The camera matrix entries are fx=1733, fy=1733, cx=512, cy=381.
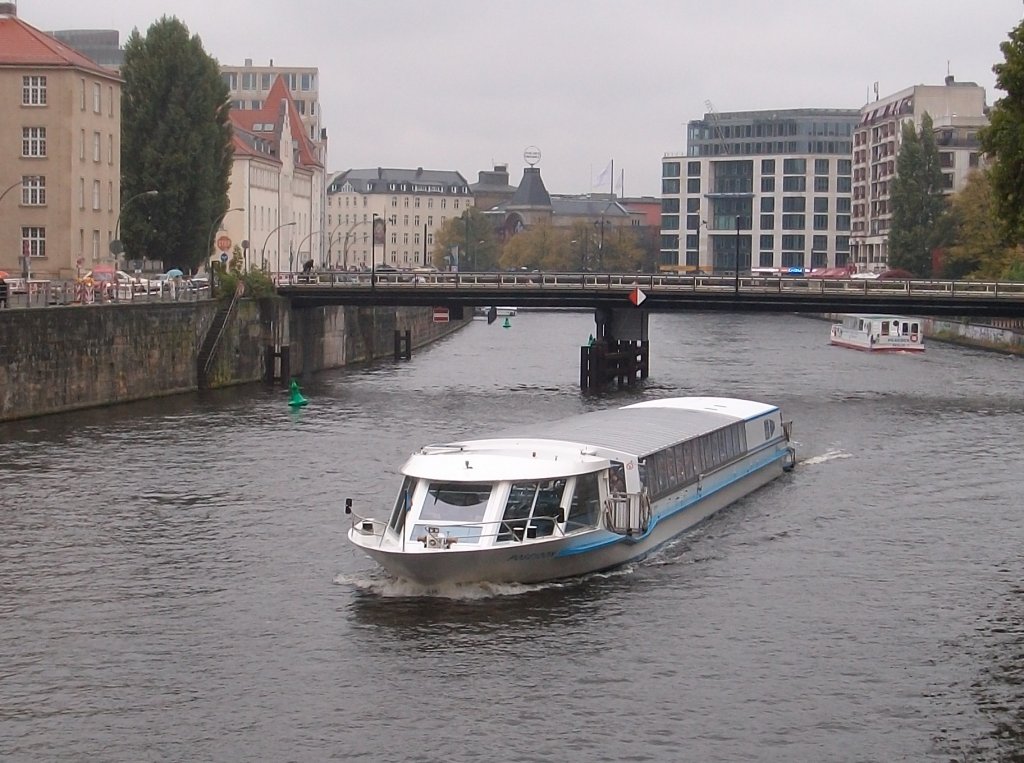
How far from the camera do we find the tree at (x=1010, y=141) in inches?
1551

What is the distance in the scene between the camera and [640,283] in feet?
306

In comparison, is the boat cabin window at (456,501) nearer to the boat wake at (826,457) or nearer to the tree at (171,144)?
the boat wake at (826,457)

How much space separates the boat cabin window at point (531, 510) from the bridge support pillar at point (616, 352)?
50.8 meters

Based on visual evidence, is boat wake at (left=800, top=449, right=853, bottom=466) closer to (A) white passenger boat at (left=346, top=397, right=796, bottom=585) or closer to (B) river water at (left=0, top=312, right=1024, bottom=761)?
(B) river water at (left=0, top=312, right=1024, bottom=761)

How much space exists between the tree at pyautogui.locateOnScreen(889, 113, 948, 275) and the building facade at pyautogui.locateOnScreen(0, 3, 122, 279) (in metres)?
88.0

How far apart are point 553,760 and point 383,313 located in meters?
95.5

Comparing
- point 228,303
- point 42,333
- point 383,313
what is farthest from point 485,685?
point 383,313

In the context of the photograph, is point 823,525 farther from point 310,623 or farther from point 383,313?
point 383,313

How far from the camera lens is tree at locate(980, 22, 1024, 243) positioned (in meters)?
39.4

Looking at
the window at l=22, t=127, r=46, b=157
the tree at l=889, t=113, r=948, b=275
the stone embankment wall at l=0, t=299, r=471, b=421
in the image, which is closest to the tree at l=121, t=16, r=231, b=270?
the stone embankment wall at l=0, t=299, r=471, b=421

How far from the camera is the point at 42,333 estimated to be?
67188 millimetres

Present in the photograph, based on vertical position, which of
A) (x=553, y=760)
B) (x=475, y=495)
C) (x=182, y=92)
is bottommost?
(x=553, y=760)

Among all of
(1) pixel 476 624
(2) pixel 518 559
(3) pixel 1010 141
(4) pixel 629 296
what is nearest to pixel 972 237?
(4) pixel 629 296

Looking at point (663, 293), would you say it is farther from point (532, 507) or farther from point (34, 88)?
point (532, 507)
